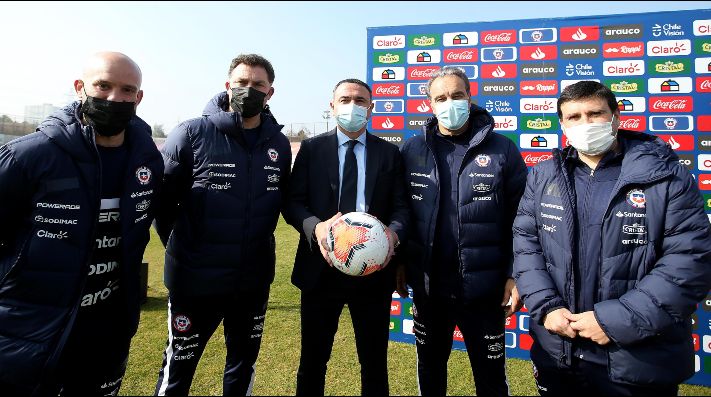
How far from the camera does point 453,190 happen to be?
2.35 meters

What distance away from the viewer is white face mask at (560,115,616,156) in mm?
1853

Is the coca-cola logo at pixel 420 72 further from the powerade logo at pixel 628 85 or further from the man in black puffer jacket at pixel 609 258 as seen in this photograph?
the man in black puffer jacket at pixel 609 258

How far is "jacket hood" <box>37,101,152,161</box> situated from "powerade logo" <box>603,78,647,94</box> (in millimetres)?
4625

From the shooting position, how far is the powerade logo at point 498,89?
168 inches

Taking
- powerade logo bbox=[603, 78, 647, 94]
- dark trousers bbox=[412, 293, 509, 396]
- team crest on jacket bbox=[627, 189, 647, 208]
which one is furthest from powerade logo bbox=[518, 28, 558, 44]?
dark trousers bbox=[412, 293, 509, 396]

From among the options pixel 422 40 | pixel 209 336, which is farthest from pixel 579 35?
pixel 209 336

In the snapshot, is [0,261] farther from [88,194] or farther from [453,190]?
[453,190]

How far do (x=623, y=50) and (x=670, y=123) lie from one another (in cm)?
90

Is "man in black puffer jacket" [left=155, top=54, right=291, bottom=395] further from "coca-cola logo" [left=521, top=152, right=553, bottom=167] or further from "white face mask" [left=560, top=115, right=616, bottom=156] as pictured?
"coca-cola logo" [left=521, top=152, right=553, bottom=167]

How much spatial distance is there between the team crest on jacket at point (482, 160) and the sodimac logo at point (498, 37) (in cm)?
252

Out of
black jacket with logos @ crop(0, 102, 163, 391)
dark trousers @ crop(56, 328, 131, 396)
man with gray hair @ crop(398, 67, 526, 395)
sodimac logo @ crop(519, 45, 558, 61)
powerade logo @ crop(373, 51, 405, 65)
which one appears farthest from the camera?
powerade logo @ crop(373, 51, 405, 65)

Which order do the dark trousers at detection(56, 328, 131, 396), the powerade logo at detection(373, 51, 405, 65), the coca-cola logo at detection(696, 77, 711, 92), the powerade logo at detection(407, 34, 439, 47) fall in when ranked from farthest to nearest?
the powerade logo at detection(373, 51, 405, 65), the powerade logo at detection(407, 34, 439, 47), the coca-cola logo at detection(696, 77, 711, 92), the dark trousers at detection(56, 328, 131, 396)

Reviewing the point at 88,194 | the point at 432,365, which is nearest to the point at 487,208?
the point at 432,365

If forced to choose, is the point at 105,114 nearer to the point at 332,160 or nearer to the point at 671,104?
the point at 332,160
